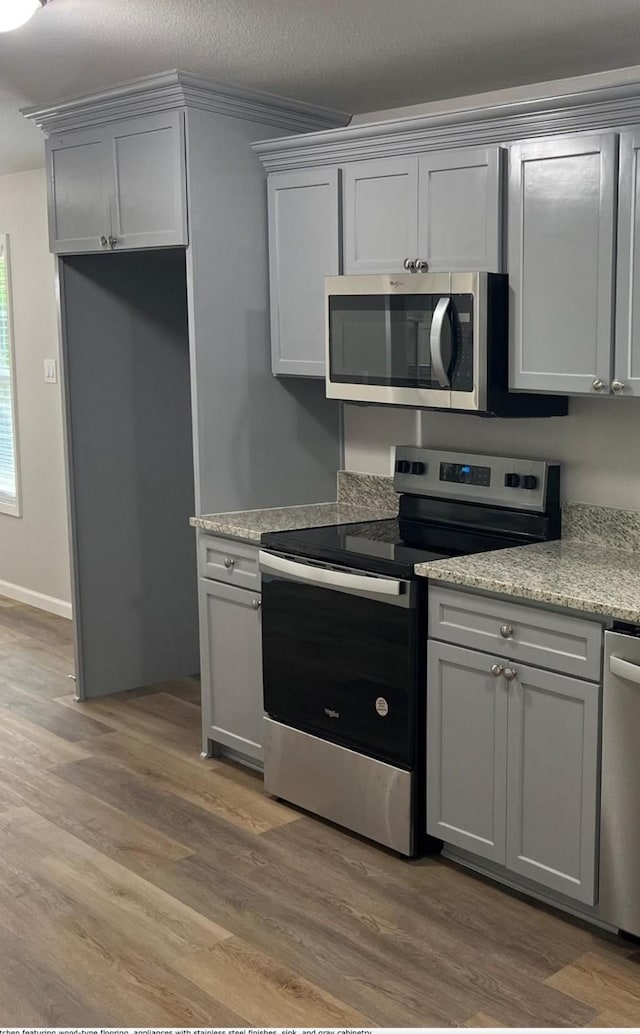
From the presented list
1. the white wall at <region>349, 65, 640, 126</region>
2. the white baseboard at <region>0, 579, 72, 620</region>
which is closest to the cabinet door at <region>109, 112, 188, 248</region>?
the white wall at <region>349, 65, 640, 126</region>

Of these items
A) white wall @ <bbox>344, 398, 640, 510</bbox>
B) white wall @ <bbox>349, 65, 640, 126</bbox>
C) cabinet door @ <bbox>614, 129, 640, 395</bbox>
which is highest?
white wall @ <bbox>349, 65, 640, 126</bbox>

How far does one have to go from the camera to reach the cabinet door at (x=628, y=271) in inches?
112

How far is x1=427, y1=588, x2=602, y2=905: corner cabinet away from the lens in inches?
108

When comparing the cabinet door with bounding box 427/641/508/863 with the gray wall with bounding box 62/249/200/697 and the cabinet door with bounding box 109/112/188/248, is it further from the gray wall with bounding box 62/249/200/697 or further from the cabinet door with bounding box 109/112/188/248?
the gray wall with bounding box 62/249/200/697

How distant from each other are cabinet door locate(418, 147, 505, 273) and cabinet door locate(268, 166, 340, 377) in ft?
1.37

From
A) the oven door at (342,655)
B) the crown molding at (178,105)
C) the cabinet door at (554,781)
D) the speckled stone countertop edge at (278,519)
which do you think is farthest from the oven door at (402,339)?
the cabinet door at (554,781)

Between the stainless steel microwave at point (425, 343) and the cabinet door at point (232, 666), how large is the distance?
0.81 meters

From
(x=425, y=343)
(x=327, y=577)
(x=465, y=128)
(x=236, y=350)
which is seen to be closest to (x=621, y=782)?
(x=327, y=577)

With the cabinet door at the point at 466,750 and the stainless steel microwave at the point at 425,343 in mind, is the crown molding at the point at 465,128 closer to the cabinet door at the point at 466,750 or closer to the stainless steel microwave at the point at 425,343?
the stainless steel microwave at the point at 425,343

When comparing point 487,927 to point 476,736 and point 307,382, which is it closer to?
point 476,736

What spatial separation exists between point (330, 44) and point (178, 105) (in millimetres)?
663

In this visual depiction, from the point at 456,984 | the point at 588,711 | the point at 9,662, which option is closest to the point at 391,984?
the point at 456,984

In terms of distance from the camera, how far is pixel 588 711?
8.91ft

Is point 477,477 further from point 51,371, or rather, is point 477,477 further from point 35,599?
point 35,599
